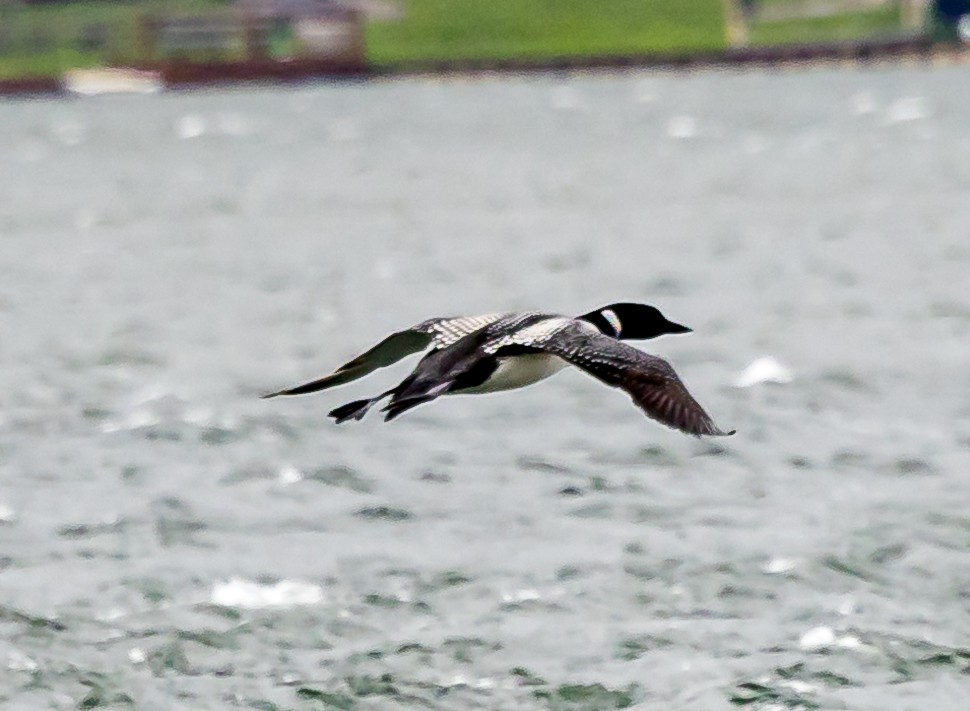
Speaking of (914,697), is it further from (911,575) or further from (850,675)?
(911,575)

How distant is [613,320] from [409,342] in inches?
43.2

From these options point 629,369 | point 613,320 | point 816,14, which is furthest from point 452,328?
point 816,14

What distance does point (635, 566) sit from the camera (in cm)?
1459

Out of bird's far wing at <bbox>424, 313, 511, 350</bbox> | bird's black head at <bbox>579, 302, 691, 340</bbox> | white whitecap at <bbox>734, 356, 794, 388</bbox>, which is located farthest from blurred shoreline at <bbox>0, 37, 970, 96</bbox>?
bird's far wing at <bbox>424, 313, 511, 350</bbox>

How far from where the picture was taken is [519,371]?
1095 centimetres

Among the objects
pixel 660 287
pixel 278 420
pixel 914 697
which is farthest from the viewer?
pixel 660 287

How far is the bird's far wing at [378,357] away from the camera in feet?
35.0

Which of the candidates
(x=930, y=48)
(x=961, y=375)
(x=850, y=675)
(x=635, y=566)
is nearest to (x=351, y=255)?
(x=961, y=375)

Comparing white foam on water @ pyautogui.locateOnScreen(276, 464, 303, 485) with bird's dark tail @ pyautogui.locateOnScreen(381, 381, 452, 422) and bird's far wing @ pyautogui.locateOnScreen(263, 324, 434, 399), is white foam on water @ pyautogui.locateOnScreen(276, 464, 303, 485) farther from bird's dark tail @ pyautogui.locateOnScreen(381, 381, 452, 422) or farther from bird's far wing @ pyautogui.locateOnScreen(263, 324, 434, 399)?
bird's dark tail @ pyautogui.locateOnScreen(381, 381, 452, 422)

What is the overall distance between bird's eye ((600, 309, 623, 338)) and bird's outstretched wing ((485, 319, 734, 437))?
2.59ft

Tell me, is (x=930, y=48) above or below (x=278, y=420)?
below

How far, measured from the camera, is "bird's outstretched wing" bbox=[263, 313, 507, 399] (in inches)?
426

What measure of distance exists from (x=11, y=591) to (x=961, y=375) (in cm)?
1078

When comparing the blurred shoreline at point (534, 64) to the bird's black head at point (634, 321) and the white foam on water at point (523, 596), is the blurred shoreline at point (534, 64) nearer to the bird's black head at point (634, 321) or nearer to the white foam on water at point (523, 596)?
the white foam on water at point (523, 596)
